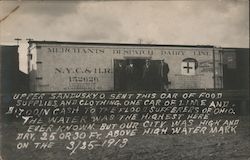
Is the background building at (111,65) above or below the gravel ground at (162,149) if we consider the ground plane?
above

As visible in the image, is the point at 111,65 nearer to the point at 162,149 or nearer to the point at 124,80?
the point at 124,80

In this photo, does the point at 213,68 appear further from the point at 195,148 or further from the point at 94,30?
the point at 94,30

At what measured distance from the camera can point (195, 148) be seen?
226 inches

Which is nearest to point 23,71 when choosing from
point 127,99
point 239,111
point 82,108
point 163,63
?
point 82,108

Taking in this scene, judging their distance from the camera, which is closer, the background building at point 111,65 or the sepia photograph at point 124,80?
the sepia photograph at point 124,80

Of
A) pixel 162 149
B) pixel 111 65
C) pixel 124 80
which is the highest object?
pixel 111 65

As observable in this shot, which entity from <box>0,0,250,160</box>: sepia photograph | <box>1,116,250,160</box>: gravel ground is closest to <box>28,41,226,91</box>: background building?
<box>0,0,250,160</box>: sepia photograph

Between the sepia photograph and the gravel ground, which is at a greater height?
the sepia photograph

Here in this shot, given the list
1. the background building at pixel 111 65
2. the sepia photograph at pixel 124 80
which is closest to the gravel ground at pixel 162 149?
the sepia photograph at pixel 124 80

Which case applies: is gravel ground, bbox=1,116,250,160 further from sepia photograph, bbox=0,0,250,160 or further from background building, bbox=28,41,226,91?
background building, bbox=28,41,226,91

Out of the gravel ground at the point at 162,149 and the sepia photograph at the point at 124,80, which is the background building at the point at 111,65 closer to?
the sepia photograph at the point at 124,80

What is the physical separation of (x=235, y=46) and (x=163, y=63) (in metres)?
0.91

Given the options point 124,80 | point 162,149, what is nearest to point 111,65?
point 124,80

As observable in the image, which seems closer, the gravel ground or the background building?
the gravel ground
